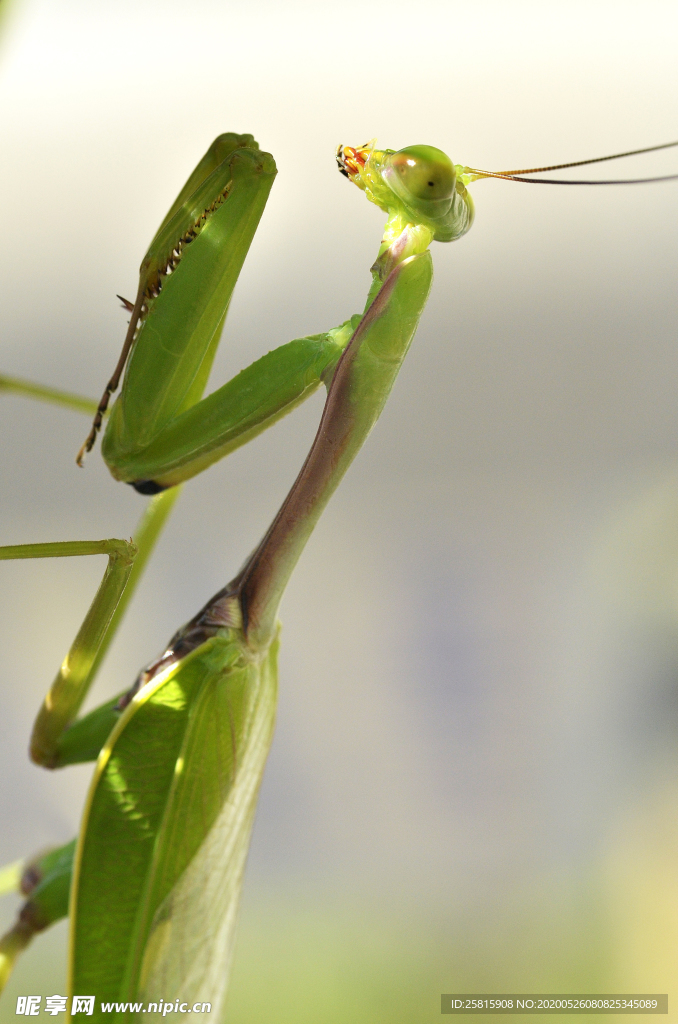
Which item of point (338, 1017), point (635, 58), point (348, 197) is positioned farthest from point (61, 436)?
point (635, 58)

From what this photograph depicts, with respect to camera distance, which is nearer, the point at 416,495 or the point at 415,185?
the point at 415,185

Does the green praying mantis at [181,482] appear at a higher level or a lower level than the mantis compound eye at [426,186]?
lower

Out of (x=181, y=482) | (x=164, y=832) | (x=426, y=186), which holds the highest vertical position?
(x=426, y=186)

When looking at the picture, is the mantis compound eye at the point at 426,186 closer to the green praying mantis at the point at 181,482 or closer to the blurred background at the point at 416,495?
the green praying mantis at the point at 181,482

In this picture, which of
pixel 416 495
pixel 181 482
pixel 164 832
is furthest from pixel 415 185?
pixel 416 495

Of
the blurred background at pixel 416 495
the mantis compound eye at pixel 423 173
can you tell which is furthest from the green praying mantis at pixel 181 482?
the blurred background at pixel 416 495

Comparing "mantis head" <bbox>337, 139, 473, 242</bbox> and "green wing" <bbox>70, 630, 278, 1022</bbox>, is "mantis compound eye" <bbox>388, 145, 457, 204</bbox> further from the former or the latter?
"green wing" <bbox>70, 630, 278, 1022</bbox>

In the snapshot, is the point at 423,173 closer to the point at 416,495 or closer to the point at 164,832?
the point at 164,832
